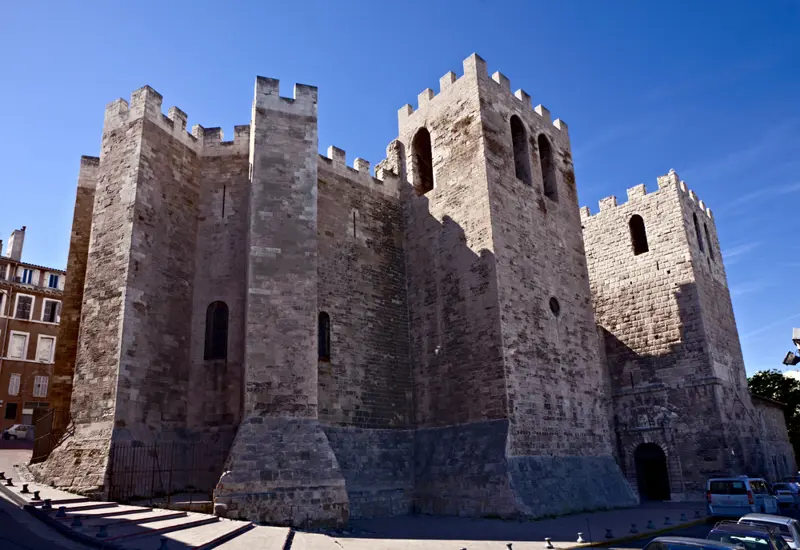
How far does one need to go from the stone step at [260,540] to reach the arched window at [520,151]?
1201cm

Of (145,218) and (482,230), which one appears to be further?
(482,230)

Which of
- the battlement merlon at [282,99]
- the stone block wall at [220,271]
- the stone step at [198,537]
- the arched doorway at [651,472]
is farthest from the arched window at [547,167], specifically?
the stone step at [198,537]

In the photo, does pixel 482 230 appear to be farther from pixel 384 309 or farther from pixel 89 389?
pixel 89 389

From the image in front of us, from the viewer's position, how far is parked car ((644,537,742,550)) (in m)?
4.90

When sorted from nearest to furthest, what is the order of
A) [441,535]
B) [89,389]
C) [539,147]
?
[441,535], [89,389], [539,147]

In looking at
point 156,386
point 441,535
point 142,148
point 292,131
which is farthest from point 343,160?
point 441,535

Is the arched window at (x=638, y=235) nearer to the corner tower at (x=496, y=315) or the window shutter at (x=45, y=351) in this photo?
the corner tower at (x=496, y=315)

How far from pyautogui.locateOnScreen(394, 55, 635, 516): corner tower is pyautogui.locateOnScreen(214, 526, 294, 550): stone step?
17.0 feet

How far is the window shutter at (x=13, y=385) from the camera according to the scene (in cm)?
2839

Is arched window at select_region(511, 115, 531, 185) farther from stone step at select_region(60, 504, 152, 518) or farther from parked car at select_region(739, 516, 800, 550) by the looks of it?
stone step at select_region(60, 504, 152, 518)

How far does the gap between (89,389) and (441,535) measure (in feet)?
25.4

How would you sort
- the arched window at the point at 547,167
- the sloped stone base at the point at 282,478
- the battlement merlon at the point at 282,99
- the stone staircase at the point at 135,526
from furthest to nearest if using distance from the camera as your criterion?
the arched window at the point at 547,167, the battlement merlon at the point at 282,99, the sloped stone base at the point at 282,478, the stone staircase at the point at 135,526

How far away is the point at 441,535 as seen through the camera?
1109 centimetres

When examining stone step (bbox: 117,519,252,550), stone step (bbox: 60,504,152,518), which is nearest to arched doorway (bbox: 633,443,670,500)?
stone step (bbox: 117,519,252,550)
